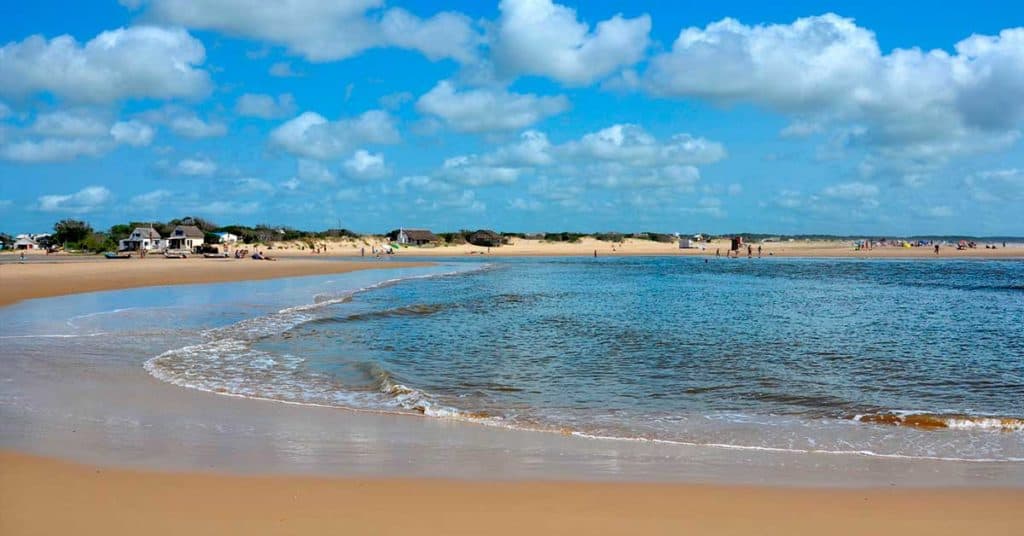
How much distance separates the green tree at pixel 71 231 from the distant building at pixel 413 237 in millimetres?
41846

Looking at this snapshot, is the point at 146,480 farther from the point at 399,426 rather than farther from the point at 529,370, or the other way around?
the point at 529,370

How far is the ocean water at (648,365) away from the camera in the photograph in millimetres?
8930

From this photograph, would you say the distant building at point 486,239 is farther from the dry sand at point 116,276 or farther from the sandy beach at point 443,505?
the sandy beach at point 443,505

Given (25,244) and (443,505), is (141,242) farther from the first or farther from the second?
(443,505)

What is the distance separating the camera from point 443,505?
544cm

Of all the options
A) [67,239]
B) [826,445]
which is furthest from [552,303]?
[67,239]

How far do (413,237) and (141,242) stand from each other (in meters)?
40.7

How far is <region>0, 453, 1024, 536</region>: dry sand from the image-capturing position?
493cm

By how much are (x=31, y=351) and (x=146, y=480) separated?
405 inches

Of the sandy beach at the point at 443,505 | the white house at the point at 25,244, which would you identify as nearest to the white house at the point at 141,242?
the white house at the point at 25,244

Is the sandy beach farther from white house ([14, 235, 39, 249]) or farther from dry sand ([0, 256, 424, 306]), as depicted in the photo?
white house ([14, 235, 39, 249])

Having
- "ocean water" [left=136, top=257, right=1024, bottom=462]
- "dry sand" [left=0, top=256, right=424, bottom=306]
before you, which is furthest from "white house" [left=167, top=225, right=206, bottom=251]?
"ocean water" [left=136, top=257, right=1024, bottom=462]

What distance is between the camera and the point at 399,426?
342 inches

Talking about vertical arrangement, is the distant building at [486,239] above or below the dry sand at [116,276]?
above
